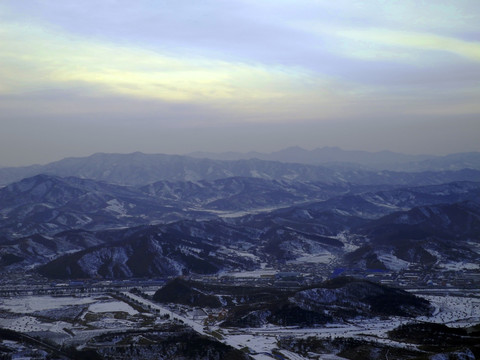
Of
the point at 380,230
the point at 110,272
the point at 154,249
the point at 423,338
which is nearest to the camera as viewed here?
the point at 423,338

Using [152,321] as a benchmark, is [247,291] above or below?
below

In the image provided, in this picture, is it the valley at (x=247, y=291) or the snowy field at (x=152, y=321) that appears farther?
the snowy field at (x=152, y=321)

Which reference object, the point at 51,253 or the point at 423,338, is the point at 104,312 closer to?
the point at 423,338

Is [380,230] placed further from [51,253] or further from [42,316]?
[42,316]

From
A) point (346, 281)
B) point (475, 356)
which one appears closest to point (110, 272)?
point (346, 281)

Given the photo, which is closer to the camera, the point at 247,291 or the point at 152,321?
the point at 152,321

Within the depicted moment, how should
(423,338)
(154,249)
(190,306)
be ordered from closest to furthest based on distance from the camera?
(423,338)
(190,306)
(154,249)

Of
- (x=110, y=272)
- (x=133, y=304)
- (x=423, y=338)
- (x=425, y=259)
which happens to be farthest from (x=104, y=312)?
(x=425, y=259)

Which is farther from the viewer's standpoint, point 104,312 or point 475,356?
point 104,312

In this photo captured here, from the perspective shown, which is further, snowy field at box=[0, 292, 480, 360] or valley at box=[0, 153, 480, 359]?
snowy field at box=[0, 292, 480, 360]
